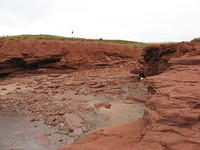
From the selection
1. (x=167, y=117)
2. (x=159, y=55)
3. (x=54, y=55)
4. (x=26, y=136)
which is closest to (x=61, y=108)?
(x=26, y=136)

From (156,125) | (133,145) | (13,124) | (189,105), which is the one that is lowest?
(13,124)

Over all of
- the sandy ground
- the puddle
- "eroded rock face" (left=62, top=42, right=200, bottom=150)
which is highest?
"eroded rock face" (left=62, top=42, right=200, bottom=150)

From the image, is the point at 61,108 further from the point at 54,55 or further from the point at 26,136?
the point at 54,55

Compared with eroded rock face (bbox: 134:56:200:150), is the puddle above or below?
below

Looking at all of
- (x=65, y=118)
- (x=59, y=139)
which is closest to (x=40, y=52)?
(x=65, y=118)

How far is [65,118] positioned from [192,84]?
11.9 ft

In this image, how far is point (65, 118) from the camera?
21.3ft

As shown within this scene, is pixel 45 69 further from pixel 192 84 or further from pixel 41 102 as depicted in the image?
pixel 192 84

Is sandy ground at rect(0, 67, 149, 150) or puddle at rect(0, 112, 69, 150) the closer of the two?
puddle at rect(0, 112, 69, 150)

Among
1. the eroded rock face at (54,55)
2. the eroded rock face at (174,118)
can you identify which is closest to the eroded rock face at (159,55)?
the eroded rock face at (174,118)

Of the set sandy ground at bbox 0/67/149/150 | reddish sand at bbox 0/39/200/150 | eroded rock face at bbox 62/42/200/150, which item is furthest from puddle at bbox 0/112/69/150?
eroded rock face at bbox 62/42/200/150

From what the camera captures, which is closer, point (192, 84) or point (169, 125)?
point (169, 125)

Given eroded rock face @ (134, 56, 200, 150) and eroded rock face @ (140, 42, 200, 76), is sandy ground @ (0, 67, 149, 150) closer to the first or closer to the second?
eroded rock face @ (140, 42, 200, 76)

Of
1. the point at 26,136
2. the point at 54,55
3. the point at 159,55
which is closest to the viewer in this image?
the point at 26,136
